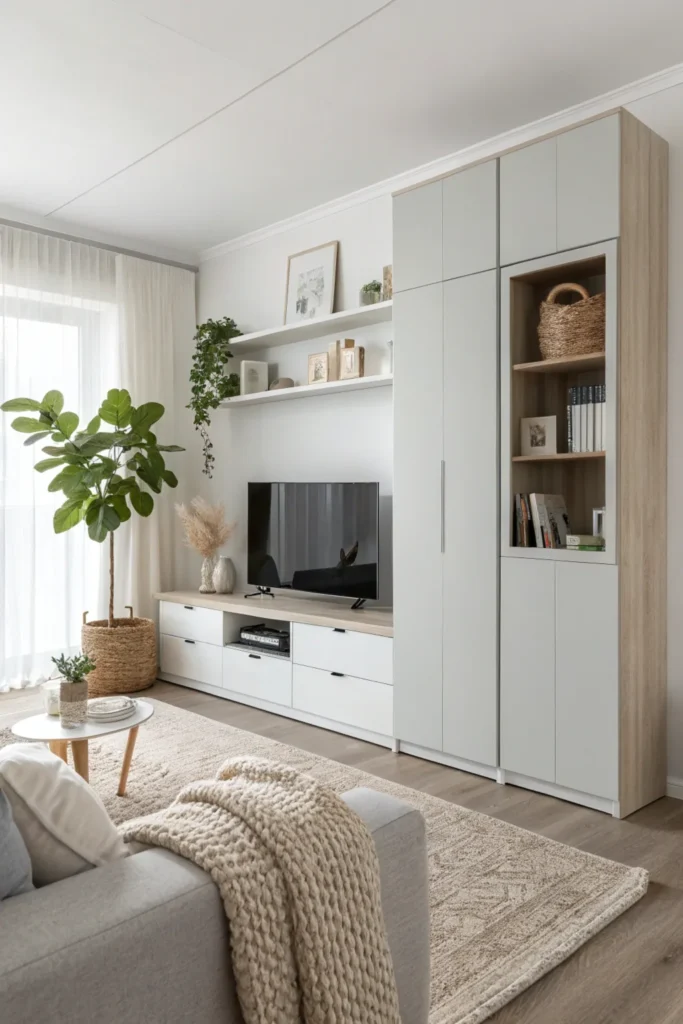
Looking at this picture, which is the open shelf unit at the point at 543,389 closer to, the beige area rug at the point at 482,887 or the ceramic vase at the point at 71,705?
the beige area rug at the point at 482,887

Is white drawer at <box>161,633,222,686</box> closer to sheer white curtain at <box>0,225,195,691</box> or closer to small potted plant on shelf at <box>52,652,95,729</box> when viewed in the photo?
sheer white curtain at <box>0,225,195,691</box>

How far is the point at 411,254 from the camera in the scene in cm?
357

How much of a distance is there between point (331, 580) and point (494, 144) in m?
2.32

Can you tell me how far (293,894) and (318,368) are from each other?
353cm

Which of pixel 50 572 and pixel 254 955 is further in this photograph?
pixel 50 572

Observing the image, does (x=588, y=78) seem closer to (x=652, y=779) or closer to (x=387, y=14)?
(x=387, y=14)

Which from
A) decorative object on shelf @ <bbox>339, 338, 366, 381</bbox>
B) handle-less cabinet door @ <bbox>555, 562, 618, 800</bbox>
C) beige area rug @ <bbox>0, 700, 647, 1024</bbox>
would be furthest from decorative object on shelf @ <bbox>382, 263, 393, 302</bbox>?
beige area rug @ <bbox>0, 700, 647, 1024</bbox>

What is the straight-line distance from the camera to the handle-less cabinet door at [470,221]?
3266 millimetres

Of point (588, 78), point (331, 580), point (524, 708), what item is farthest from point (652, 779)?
point (588, 78)

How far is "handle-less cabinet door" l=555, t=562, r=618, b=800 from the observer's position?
2.91 metres

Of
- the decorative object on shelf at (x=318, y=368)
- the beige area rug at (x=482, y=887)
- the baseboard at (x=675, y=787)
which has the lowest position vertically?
the beige area rug at (x=482, y=887)

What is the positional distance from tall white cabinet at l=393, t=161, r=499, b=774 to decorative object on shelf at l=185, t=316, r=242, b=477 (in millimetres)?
1622

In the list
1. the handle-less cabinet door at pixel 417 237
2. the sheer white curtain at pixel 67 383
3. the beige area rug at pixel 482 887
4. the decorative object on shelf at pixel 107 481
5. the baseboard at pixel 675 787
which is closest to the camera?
the beige area rug at pixel 482 887

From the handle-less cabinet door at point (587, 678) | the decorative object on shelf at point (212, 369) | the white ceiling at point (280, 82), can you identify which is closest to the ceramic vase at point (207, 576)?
the decorative object on shelf at point (212, 369)
